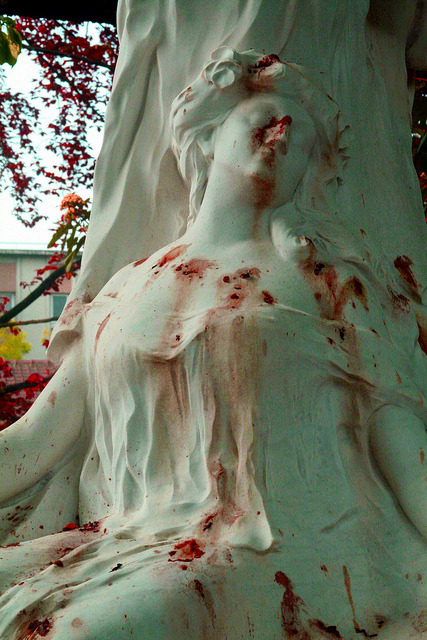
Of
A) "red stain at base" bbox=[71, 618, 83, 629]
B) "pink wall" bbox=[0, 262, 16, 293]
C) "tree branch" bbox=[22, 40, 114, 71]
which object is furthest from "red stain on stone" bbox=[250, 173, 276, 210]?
"pink wall" bbox=[0, 262, 16, 293]

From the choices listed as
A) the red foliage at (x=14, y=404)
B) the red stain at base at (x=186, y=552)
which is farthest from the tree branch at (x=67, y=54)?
the red stain at base at (x=186, y=552)

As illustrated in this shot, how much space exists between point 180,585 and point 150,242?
4.29 ft

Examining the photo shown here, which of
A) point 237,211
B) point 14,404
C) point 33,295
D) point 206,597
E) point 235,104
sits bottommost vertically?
point 14,404

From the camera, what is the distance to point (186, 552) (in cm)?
220

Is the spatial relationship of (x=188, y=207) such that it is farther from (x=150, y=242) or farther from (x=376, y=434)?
(x=376, y=434)

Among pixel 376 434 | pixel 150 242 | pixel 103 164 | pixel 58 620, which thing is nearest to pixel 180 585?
pixel 58 620

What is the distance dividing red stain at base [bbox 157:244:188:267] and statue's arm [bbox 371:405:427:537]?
70cm

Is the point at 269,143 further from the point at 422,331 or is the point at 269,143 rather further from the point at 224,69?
the point at 422,331

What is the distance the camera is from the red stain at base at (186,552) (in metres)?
2.17

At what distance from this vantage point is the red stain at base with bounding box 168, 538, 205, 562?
2.17 meters

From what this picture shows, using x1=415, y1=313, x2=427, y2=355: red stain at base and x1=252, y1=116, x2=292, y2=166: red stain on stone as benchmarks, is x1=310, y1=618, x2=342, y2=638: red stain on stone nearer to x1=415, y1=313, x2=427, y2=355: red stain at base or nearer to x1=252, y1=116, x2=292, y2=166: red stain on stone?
x1=415, y1=313, x2=427, y2=355: red stain at base

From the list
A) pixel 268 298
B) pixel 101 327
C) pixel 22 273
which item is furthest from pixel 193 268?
pixel 22 273

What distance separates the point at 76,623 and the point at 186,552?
1.05ft

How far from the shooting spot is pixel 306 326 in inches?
95.1
